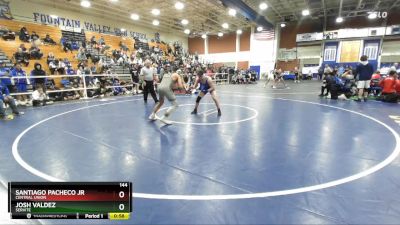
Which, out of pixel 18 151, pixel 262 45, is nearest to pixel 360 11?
pixel 262 45

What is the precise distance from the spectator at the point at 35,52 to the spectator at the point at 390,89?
1906 centimetres

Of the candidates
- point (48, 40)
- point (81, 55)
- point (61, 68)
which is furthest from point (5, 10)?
point (61, 68)

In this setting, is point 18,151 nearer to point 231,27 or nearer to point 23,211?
point 23,211

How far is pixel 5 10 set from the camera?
52.7ft

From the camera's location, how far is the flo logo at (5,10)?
1584 cm

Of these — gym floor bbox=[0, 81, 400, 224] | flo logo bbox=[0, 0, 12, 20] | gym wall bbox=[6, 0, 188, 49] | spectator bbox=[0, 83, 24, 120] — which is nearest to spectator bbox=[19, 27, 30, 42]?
flo logo bbox=[0, 0, 12, 20]

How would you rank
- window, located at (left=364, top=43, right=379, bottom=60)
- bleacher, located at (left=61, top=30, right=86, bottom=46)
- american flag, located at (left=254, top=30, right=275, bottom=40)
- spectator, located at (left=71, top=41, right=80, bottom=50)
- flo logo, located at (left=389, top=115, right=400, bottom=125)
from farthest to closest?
american flag, located at (left=254, top=30, right=275, bottom=40)
window, located at (left=364, top=43, right=379, bottom=60)
bleacher, located at (left=61, top=30, right=86, bottom=46)
spectator, located at (left=71, top=41, right=80, bottom=50)
flo logo, located at (left=389, top=115, right=400, bottom=125)

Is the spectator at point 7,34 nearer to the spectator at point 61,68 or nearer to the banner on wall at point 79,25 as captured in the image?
the banner on wall at point 79,25

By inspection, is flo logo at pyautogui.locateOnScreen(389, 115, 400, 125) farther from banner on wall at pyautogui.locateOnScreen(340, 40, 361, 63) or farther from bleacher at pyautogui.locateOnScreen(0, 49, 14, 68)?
banner on wall at pyautogui.locateOnScreen(340, 40, 361, 63)

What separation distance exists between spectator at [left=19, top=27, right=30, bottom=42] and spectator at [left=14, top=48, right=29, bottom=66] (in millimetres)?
2089

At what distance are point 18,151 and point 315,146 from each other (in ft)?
17.7

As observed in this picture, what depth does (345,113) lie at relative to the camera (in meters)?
7.18

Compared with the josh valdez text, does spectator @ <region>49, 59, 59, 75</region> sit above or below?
above

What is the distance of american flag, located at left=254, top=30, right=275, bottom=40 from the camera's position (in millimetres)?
28094
